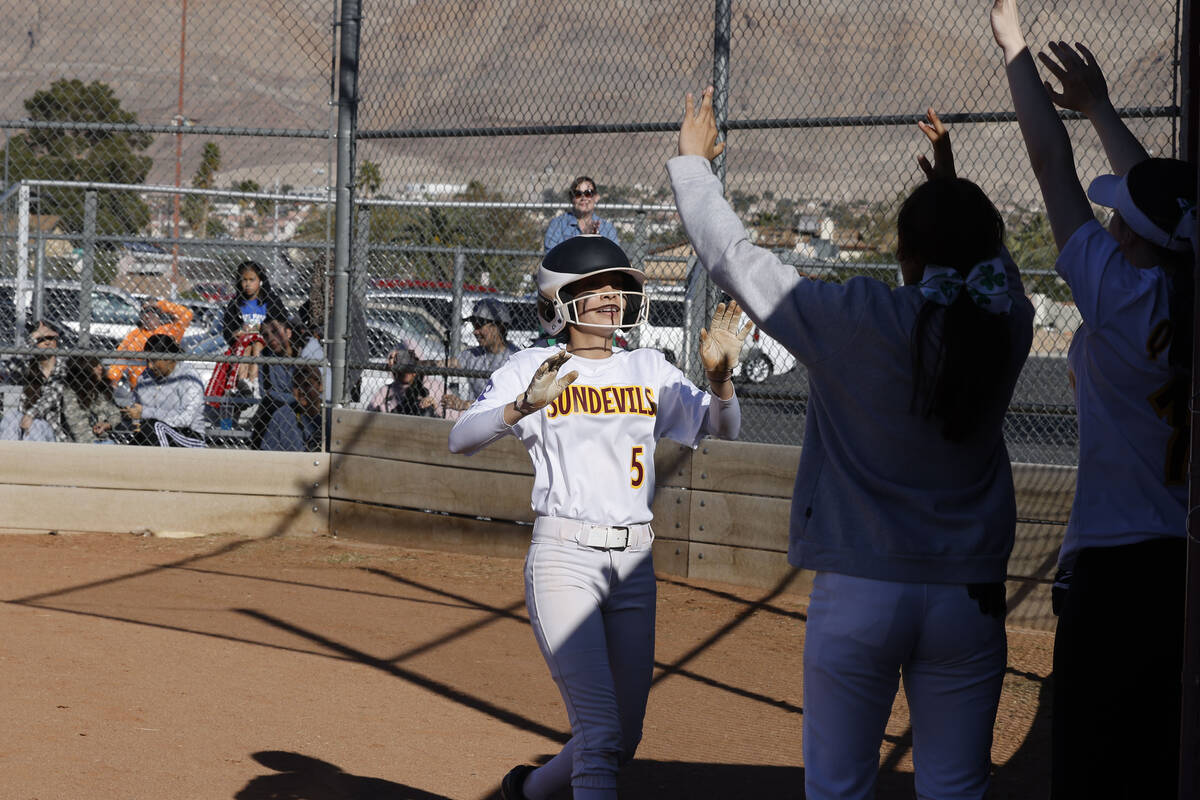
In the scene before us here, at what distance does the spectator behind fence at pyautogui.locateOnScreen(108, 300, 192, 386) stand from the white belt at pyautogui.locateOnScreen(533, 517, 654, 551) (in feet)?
22.5

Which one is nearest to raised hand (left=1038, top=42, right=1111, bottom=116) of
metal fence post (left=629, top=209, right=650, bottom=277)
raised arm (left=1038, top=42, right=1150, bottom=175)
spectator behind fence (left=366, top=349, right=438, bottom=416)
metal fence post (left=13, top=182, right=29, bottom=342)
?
raised arm (left=1038, top=42, right=1150, bottom=175)

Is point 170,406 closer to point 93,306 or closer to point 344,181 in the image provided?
point 344,181

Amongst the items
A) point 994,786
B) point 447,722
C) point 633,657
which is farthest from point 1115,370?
point 447,722

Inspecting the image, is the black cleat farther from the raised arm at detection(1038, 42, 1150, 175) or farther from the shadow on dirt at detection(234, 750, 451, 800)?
the raised arm at detection(1038, 42, 1150, 175)

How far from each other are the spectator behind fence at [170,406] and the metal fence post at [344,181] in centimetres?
144

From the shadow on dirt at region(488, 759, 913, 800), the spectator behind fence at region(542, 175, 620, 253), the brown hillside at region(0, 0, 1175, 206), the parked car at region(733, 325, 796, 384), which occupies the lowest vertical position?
the shadow on dirt at region(488, 759, 913, 800)

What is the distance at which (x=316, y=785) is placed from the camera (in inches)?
168

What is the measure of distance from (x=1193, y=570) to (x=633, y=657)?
1733mm

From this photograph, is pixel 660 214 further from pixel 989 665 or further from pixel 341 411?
pixel 989 665

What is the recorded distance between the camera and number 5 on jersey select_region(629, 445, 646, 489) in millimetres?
3656

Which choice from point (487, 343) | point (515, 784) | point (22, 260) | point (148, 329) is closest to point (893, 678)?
point (515, 784)

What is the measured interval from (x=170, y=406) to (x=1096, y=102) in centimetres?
810

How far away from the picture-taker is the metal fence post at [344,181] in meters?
8.79

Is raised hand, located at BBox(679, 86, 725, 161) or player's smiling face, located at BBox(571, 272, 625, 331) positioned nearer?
raised hand, located at BBox(679, 86, 725, 161)
